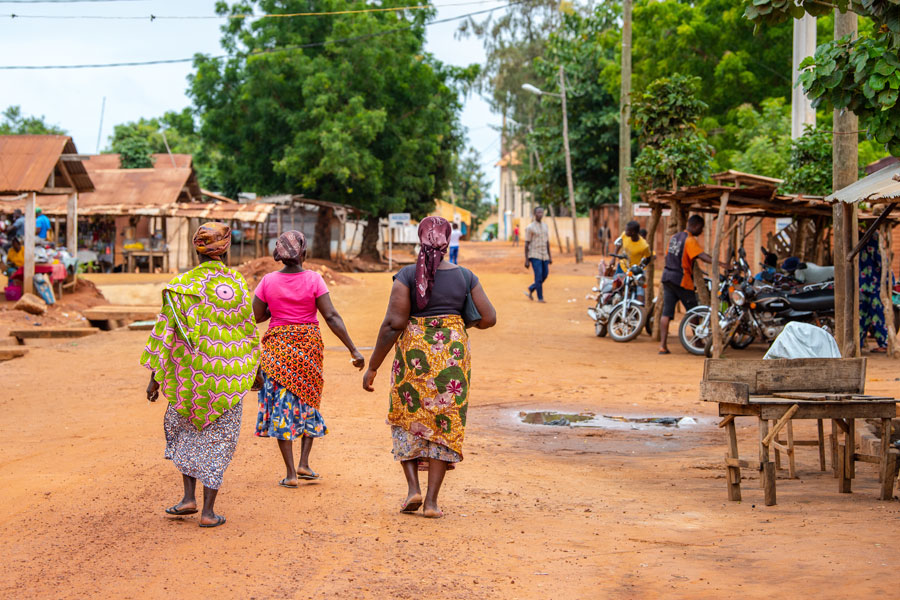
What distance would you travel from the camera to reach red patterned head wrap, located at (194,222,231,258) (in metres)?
5.88

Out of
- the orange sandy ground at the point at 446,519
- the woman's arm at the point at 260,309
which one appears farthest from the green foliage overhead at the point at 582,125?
the woman's arm at the point at 260,309

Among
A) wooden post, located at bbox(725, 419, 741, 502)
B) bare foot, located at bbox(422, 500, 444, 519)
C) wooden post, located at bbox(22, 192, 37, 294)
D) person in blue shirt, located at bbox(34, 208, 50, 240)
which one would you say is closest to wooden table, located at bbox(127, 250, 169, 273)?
person in blue shirt, located at bbox(34, 208, 50, 240)

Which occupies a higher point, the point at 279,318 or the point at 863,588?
the point at 279,318

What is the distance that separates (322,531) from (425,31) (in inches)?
1365

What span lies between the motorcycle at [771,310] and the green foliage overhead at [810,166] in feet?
6.63

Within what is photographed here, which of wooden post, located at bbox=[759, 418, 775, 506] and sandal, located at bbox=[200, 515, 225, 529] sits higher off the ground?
wooden post, located at bbox=[759, 418, 775, 506]

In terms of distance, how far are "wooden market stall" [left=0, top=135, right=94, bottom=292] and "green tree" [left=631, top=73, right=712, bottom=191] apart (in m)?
12.4

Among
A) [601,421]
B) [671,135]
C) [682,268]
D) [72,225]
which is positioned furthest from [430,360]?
[72,225]

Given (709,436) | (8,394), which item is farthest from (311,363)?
(8,394)

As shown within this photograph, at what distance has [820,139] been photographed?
15422 millimetres

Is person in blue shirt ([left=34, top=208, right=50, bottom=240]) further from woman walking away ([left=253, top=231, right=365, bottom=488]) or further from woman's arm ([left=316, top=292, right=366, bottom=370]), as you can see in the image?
woman's arm ([left=316, top=292, right=366, bottom=370])

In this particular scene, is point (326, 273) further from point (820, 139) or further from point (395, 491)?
point (395, 491)

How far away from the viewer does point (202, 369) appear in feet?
18.8

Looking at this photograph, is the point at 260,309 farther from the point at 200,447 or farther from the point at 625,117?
the point at 625,117
